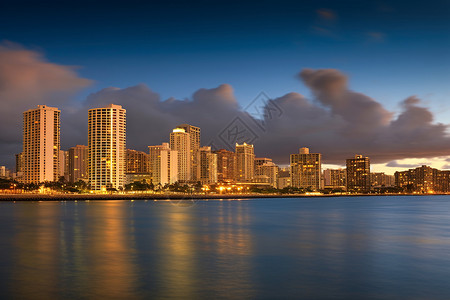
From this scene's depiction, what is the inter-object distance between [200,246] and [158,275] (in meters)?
15.8

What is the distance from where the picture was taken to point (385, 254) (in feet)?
133

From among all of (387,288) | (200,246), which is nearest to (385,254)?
(387,288)

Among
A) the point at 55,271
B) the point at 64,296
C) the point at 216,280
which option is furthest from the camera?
the point at 55,271

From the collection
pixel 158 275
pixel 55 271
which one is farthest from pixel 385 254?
pixel 55 271

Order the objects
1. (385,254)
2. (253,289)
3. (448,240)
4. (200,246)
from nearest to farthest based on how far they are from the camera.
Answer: (253,289) → (385,254) → (200,246) → (448,240)

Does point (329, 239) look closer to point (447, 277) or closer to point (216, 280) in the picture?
point (447, 277)

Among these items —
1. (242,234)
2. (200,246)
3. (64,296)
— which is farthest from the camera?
(242,234)

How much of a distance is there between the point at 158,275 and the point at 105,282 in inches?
149

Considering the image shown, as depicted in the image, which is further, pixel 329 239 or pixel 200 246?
pixel 329 239

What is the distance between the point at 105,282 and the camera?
89.0ft

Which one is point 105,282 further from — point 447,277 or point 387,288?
point 447,277

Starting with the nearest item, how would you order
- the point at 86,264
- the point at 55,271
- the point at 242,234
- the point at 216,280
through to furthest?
the point at 216,280 → the point at 55,271 → the point at 86,264 → the point at 242,234

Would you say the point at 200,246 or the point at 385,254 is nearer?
the point at 385,254

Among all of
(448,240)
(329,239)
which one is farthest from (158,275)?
(448,240)
